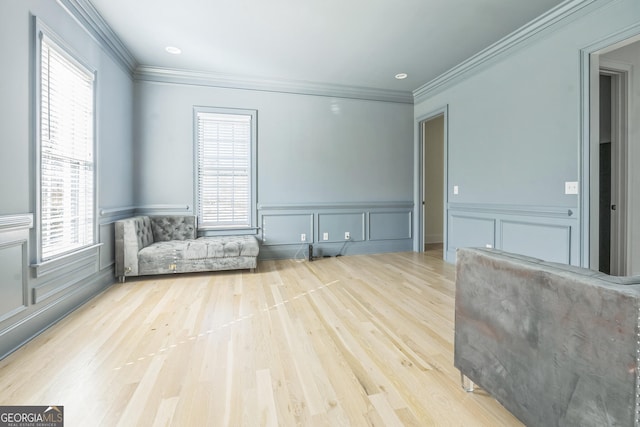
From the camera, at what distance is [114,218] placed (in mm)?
3367

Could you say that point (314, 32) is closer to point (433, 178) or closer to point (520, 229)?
point (520, 229)

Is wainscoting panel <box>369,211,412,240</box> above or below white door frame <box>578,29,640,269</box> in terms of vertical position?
below

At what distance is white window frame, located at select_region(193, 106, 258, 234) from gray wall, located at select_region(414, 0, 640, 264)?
10.0ft

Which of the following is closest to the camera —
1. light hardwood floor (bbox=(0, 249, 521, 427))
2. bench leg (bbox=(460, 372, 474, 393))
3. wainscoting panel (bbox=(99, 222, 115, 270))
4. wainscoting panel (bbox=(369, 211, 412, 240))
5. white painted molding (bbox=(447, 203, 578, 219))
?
light hardwood floor (bbox=(0, 249, 521, 427))

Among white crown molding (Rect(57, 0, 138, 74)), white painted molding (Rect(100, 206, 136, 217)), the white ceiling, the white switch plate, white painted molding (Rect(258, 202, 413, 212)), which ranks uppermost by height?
the white ceiling

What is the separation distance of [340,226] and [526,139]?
281cm

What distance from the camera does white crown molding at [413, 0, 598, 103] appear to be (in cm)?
264

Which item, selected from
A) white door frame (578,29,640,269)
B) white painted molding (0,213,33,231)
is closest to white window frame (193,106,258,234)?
white painted molding (0,213,33,231)

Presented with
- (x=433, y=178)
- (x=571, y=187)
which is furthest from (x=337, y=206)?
(x=571, y=187)

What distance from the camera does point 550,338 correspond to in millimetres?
980

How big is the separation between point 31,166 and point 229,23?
2.24 m

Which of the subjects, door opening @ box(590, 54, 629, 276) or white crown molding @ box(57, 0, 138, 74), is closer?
white crown molding @ box(57, 0, 138, 74)

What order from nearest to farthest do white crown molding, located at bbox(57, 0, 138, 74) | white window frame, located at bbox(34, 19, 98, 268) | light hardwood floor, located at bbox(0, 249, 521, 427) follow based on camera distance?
1. light hardwood floor, located at bbox(0, 249, 521, 427)
2. white window frame, located at bbox(34, 19, 98, 268)
3. white crown molding, located at bbox(57, 0, 138, 74)

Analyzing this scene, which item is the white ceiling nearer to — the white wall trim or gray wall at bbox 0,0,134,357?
gray wall at bbox 0,0,134,357
